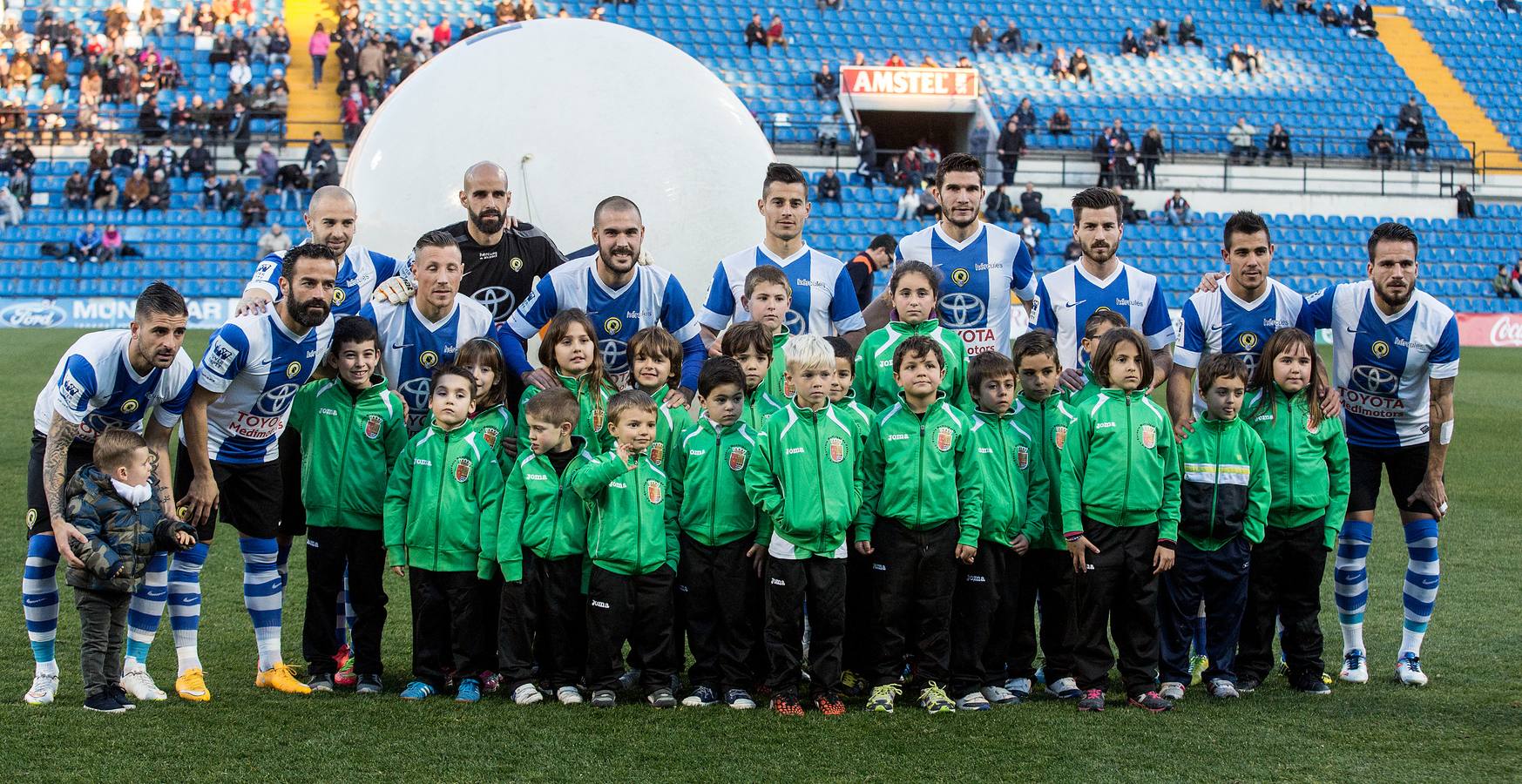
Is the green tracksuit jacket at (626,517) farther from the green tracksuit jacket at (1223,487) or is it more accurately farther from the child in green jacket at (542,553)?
the green tracksuit jacket at (1223,487)

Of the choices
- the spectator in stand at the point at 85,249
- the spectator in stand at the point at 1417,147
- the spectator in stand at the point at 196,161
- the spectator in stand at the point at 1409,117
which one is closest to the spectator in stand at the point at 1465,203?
the spectator in stand at the point at 1417,147

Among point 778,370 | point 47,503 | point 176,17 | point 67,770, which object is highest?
point 176,17

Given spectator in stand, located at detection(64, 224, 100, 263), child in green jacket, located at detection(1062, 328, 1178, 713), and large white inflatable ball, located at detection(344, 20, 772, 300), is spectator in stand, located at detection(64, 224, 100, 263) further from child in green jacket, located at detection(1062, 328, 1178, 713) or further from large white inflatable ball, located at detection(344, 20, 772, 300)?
child in green jacket, located at detection(1062, 328, 1178, 713)

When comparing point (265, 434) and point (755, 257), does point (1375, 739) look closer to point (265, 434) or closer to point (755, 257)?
point (755, 257)

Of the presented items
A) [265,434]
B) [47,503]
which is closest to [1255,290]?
[265,434]

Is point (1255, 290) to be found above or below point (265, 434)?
above

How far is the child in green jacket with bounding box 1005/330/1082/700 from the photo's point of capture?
6004mm

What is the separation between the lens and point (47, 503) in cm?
554

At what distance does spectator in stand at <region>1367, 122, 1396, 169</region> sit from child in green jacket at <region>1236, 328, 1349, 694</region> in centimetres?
2922

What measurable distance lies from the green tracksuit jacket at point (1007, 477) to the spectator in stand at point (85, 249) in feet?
76.4

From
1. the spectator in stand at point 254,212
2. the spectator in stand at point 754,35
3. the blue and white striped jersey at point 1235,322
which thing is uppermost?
the spectator in stand at point 754,35

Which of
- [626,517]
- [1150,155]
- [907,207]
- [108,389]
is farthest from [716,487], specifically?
[1150,155]

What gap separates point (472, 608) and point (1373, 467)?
4138 mm

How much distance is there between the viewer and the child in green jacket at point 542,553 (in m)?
5.79
